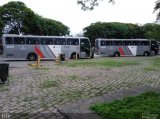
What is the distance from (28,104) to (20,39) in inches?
906

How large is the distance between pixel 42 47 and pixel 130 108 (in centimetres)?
2528

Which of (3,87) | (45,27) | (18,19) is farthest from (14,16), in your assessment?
(3,87)

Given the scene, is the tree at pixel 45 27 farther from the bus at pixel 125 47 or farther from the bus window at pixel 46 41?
the bus window at pixel 46 41

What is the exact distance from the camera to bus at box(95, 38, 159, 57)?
4012cm

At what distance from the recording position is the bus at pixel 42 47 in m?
29.1

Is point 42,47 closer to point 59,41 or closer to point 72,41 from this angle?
point 59,41

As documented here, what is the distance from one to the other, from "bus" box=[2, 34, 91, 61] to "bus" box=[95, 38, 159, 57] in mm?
6163

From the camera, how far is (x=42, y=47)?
31000 millimetres

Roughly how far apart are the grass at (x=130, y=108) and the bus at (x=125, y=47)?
3262cm

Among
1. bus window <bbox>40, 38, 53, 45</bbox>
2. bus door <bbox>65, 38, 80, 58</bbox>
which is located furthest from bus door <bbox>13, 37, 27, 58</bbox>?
bus door <bbox>65, 38, 80, 58</bbox>

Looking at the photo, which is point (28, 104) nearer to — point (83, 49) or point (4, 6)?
point (83, 49)

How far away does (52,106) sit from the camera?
7164mm

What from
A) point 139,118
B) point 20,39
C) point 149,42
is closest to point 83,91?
point 139,118

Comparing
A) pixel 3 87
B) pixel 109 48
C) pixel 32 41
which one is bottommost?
pixel 3 87
